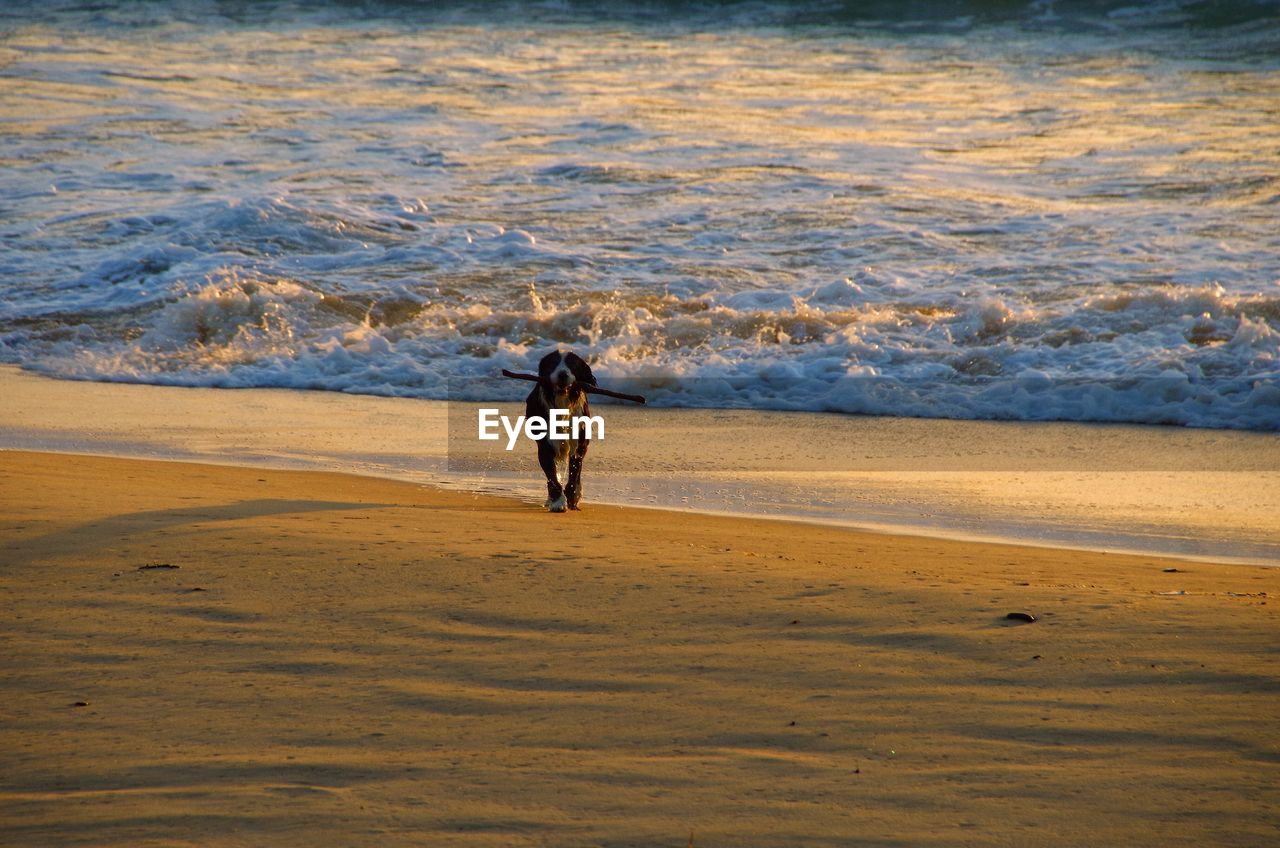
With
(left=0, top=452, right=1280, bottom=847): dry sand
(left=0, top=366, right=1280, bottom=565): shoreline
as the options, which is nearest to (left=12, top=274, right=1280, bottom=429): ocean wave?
(left=0, top=366, right=1280, bottom=565): shoreline

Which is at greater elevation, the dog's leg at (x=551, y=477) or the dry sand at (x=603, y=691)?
the dog's leg at (x=551, y=477)

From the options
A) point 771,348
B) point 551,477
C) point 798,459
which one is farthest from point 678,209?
point 551,477

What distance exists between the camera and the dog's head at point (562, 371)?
254 inches

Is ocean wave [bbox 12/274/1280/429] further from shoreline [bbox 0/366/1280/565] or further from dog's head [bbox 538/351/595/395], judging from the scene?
dog's head [bbox 538/351/595/395]

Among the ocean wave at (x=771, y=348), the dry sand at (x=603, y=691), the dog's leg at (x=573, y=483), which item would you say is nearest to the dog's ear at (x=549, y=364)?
the dog's leg at (x=573, y=483)

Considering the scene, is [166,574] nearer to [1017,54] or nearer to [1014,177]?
[1014,177]

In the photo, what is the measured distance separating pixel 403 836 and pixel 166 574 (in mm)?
2056

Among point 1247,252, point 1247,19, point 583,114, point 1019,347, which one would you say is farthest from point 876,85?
point 1019,347

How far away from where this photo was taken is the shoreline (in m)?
6.57

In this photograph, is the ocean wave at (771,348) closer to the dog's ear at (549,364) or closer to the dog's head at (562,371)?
the dog's head at (562,371)

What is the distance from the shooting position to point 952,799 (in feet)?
10.4

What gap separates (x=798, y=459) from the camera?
26.7 ft

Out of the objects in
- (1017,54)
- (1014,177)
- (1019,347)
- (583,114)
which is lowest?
(1019,347)

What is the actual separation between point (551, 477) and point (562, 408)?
36 cm
